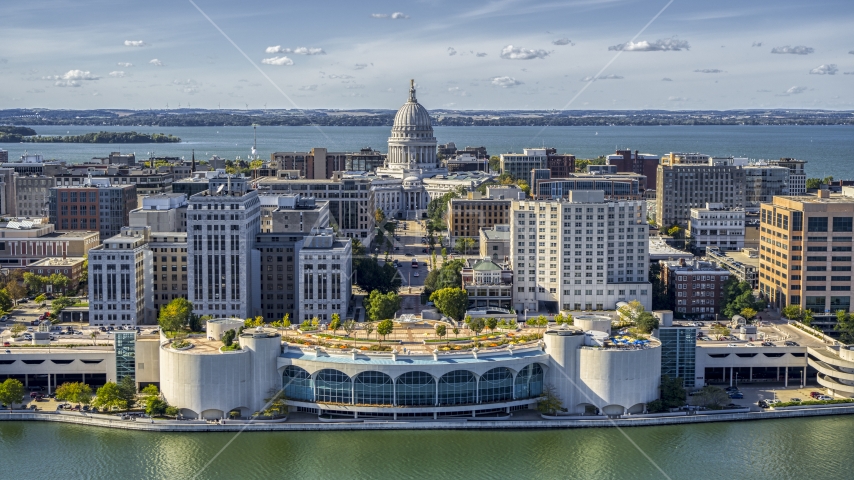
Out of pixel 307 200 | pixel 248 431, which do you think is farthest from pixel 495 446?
pixel 307 200

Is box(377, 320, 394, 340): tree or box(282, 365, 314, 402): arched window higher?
box(377, 320, 394, 340): tree

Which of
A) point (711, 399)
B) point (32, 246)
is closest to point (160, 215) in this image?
point (32, 246)

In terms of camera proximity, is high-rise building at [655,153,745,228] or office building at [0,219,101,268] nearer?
office building at [0,219,101,268]

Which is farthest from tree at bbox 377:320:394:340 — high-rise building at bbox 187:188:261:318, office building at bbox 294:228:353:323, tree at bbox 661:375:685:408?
high-rise building at bbox 187:188:261:318

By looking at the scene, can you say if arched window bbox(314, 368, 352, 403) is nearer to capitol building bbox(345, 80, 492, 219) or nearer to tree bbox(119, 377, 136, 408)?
tree bbox(119, 377, 136, 408)

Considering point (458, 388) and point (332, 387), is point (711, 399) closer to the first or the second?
point (458, 388)

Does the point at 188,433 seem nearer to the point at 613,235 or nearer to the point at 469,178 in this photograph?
the point at 613,235

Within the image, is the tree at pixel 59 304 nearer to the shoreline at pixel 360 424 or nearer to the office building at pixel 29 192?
the shoreline at pixel 360 424
